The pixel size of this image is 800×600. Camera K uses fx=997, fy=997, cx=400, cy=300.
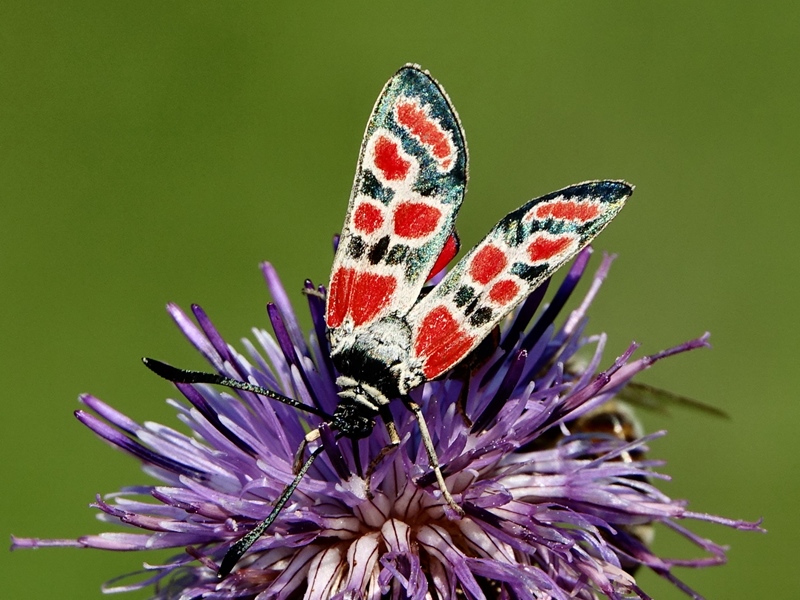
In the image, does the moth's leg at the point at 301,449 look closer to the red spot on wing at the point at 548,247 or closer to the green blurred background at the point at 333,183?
the red spot on wing at the point at 548,247

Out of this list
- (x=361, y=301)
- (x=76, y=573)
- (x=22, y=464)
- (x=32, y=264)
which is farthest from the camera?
(x=32, y=264)

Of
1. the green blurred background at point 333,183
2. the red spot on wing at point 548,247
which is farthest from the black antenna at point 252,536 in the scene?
the green blurred background at point 333,183

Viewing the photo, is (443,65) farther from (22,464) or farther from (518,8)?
(22,464)

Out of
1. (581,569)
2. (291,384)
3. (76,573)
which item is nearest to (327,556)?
(291,384)

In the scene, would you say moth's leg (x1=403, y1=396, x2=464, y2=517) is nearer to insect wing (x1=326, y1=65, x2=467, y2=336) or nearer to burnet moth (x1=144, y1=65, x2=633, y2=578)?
burnet moth (x1=144, y1=65, x2=633, y2=578)

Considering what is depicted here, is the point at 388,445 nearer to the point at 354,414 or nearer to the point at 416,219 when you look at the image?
the point at 354,414

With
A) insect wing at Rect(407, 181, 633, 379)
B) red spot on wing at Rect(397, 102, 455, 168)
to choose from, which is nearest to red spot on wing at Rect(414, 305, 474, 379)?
insect wing at Rect(407, 181, 633, 379)
